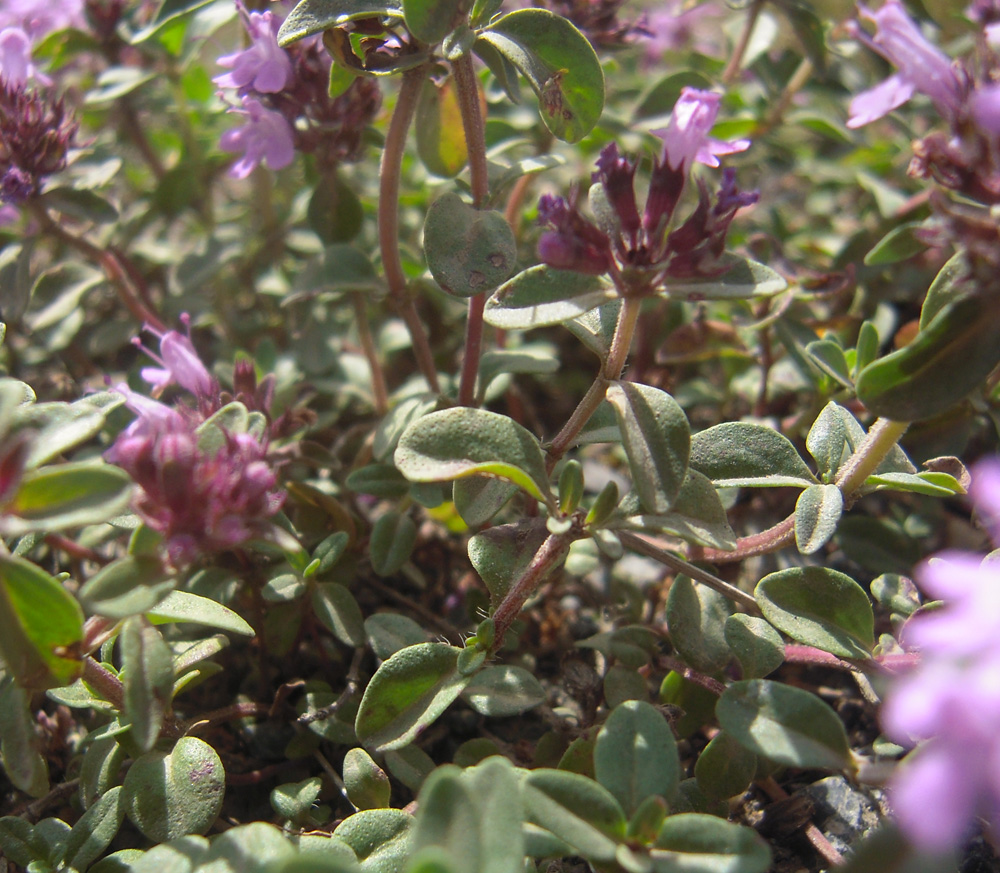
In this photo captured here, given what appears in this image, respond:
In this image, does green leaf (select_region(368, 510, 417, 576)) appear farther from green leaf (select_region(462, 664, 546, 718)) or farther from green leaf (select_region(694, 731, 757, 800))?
green leaf (select_region(694, 731, 757, 800))

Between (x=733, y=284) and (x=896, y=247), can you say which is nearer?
(x=733, y=284)

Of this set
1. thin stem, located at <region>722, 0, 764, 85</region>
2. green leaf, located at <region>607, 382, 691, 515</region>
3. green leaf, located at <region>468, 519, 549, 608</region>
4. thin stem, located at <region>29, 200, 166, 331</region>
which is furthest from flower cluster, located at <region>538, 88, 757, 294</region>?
thin stem, located at <region>722, 0, 764, 85</region>

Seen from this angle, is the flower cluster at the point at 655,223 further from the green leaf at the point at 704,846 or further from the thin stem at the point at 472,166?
the green leaf at the point at 704,846

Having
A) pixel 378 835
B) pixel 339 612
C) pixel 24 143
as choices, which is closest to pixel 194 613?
pixel 339 612

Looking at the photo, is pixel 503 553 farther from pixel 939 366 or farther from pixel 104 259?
pixel 104 259

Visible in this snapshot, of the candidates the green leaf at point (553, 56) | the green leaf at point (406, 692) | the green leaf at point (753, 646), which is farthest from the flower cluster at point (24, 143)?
the green leaf at point (753, 646)

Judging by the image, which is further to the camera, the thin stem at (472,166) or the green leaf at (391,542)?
the green leaf at (391,542)

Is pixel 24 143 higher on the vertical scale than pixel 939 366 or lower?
higher
